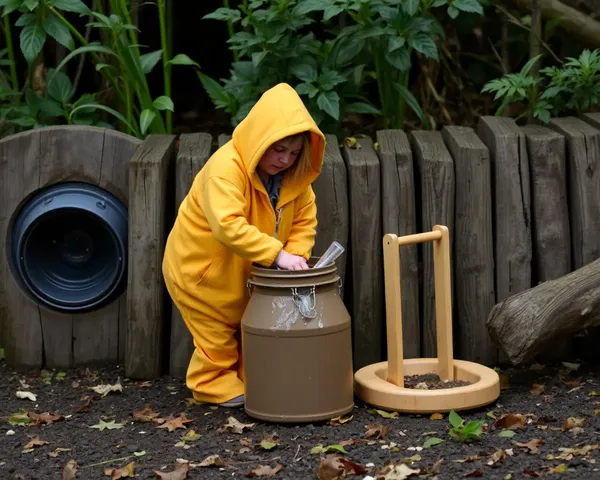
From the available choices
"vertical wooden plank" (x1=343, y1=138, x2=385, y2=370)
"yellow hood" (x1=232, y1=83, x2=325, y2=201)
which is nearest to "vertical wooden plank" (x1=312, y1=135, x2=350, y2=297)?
"vertical wooden plank" (x1=343, y1=138, x2=385, y2=370)

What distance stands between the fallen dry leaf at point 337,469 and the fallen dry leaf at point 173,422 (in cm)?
86

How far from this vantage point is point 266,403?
15.5 feet

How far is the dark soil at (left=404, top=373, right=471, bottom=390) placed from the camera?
4944mm

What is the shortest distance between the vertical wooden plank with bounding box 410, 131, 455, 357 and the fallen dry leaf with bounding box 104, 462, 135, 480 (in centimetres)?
182

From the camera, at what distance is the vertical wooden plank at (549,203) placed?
17.9 feet

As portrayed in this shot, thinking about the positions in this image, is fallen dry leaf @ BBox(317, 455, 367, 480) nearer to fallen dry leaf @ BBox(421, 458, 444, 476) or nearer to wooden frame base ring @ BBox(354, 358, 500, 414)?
A: fallen dry leaf @ BBox(421, 458, 444, 476)

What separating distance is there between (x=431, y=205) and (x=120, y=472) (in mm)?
2035

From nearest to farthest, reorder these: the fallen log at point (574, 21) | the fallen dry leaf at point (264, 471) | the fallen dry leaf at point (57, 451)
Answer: the fallen dry leaf at point (264, 471) < the fallen dry leaf at point (57, 451) < the fallen log at point (574, 21)

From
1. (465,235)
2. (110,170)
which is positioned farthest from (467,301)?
(110,170)

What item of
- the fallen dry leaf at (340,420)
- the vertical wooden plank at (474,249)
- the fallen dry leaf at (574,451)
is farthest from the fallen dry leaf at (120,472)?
the vertical wooden plank at (474,249)

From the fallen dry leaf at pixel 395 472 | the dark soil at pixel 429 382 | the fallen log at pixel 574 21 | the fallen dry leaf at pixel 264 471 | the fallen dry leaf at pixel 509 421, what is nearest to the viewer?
the fallen dry leaf at pixel 395 472

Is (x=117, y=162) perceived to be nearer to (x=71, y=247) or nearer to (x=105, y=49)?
(x=71, y=247)

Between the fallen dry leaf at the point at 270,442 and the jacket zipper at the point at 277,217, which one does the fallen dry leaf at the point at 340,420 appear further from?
the jacket zipper at the point at 277,217

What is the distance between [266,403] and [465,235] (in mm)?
1344
